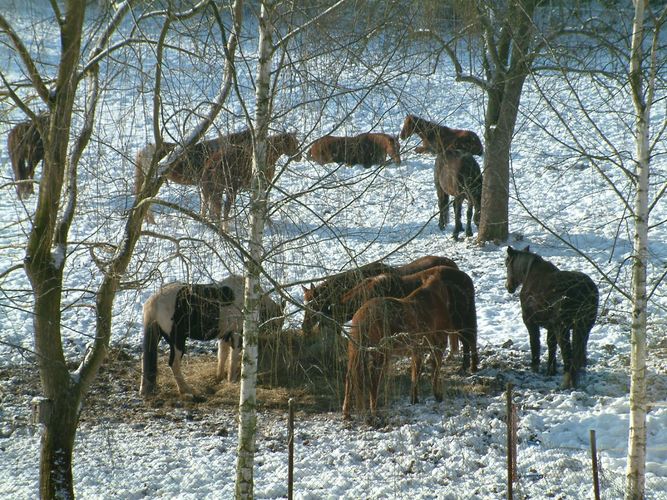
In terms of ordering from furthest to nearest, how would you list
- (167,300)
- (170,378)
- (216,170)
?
(170,378) → (167,300) → (216,170)

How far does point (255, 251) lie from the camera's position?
231 inches

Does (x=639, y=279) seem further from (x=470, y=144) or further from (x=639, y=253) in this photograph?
(x=470, y=144)

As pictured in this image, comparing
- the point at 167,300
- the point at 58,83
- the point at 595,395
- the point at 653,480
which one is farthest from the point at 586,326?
the point at 58,83

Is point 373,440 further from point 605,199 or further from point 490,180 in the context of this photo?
point 605,199

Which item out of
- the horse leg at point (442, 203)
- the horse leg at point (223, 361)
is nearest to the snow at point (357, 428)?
the horse leg at point (223, 361)

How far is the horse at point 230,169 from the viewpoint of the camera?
224 inches

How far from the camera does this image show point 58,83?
20.4 ft

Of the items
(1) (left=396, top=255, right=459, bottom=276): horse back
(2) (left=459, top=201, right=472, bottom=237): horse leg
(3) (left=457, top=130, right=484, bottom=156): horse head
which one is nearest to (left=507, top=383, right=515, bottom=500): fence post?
(1) (left=396, top=255, right=459, bottom=276): horse back

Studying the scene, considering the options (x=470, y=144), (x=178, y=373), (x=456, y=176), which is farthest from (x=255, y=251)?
(x=470, y=144)

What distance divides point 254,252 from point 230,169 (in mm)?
615

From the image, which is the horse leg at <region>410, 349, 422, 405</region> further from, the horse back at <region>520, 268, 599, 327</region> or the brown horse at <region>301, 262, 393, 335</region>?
the horse back at <region>520, 268, 599, 327</region>

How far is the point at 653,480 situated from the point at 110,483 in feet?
16.4

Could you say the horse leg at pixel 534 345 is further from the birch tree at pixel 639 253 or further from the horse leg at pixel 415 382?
the birch tree at pixel 639 253

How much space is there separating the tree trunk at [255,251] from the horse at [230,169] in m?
0.13
